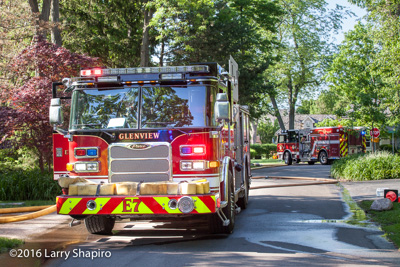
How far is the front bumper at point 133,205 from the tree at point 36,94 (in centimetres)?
771

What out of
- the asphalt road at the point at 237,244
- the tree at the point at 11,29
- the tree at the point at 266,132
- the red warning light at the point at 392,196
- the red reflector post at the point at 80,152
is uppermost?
the tree at the point at 11,29

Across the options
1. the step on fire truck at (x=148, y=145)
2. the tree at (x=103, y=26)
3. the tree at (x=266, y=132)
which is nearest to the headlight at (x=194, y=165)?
the step on fire truck at (x=148, y=145)

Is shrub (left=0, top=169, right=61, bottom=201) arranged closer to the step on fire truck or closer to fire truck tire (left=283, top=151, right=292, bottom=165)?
the step on fire truck

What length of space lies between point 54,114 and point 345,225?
5891 mm

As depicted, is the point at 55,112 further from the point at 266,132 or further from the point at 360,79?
the point at 266,132

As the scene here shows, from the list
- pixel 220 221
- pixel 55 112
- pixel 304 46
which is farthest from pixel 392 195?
pixel 304 46

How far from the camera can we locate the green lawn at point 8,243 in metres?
7.84

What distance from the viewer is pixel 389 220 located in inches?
407

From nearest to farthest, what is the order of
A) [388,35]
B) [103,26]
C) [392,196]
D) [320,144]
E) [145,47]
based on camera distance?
[392,196], [388,35], [145,47], [103,26], [320,144]

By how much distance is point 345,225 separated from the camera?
10141 mm

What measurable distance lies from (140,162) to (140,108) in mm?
924

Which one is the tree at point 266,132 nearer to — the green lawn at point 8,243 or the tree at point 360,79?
the tree at point 360,79

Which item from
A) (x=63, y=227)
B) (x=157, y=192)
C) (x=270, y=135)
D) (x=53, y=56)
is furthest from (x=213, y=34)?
Answer: (x=270, y=135)

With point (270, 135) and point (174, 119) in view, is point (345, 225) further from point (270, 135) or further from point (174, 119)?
point (270, 135)
